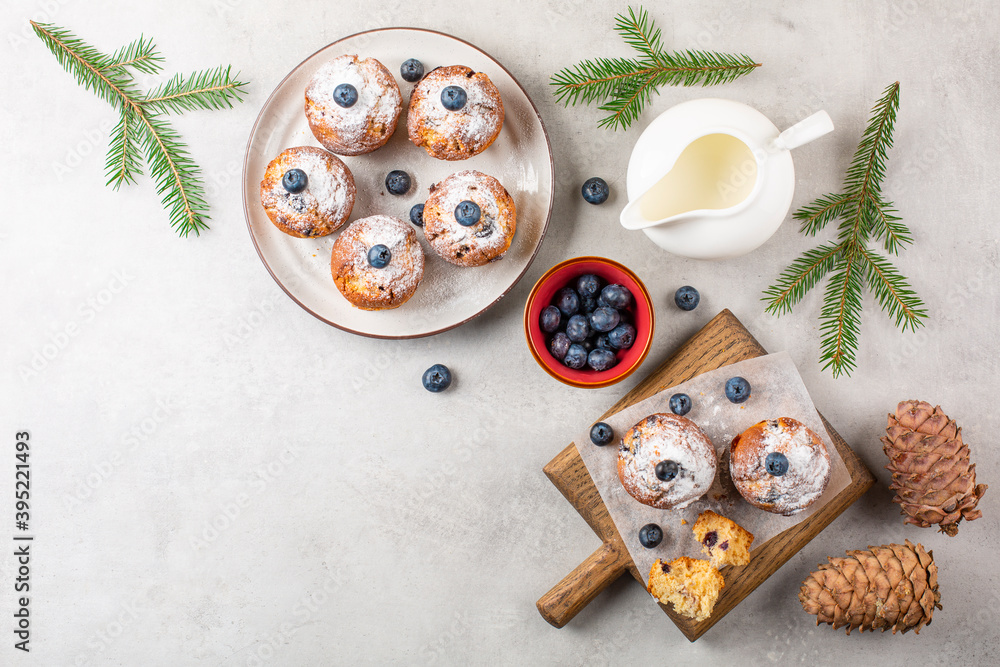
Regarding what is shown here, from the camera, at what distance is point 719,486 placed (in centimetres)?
208

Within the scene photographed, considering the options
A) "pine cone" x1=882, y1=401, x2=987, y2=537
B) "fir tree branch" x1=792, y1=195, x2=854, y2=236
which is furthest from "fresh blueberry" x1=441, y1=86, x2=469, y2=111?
"pine cone" x1=882, y1=401, x2=987, y2=537

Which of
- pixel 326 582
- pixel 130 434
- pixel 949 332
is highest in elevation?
pixel 130 434

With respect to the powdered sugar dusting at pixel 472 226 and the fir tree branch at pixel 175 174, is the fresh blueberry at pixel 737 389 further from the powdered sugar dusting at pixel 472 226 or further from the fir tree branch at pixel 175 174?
the fir tree branch at pixel 175 174

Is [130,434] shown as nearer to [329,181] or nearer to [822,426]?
[329,181]

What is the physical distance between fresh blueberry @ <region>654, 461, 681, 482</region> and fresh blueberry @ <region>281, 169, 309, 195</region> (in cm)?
140

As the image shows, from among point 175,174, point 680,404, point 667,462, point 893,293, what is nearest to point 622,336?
point 680,404

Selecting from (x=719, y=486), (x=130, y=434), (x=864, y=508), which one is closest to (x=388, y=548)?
(x=130, y=434)

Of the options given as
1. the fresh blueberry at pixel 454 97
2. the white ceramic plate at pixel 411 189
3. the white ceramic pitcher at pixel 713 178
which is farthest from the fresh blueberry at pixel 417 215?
the white ceramic pitcher at pixel 713 178

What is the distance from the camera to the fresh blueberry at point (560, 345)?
2.02 meters

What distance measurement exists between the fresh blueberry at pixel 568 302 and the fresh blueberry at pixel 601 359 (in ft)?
0.51

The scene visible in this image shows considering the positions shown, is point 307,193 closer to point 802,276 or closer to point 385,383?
point 385,383

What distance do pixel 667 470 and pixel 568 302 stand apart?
0.62 m

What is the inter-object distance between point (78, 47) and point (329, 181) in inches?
46.8

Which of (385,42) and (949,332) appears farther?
(949,332)
